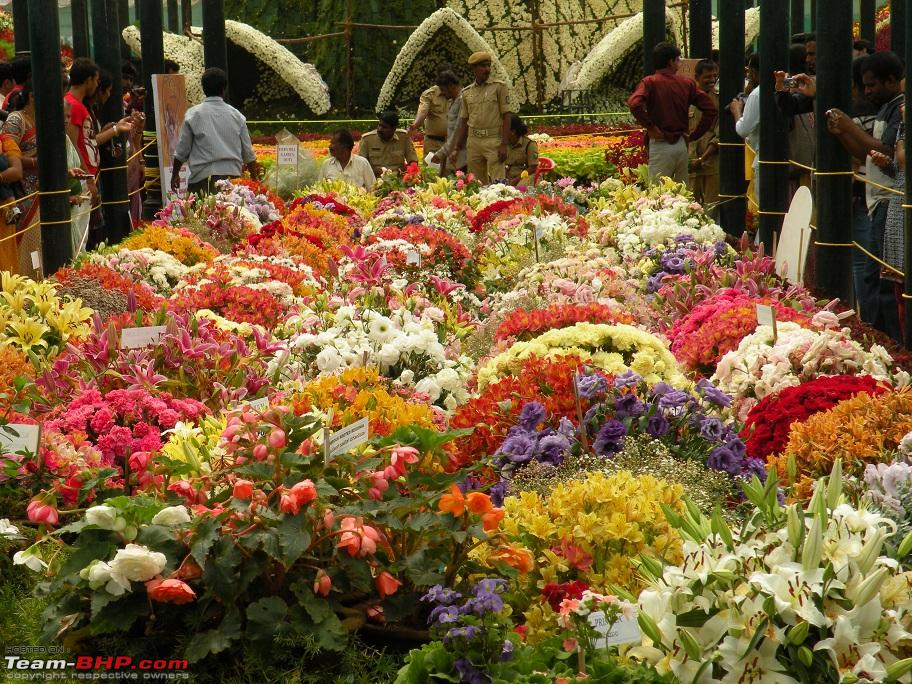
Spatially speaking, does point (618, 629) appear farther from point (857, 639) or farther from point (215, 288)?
point (215, 288)

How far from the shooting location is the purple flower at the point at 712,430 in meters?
4.22

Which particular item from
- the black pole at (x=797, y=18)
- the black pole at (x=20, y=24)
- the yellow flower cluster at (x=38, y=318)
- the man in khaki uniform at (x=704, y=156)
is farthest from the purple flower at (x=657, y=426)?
the black pole at (x=797, y=18)

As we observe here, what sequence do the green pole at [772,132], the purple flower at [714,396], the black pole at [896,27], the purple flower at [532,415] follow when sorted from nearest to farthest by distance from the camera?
the purple flower at [532,415], the purple flower at [714,396], the green pole at [772,132], the black pole at [896,27]

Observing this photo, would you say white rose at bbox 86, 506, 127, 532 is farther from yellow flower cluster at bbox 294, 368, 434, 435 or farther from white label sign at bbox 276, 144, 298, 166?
white label sign at bbox 276, 144, 298, 166

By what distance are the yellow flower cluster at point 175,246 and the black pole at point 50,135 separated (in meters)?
0.67

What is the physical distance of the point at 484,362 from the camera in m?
5.49

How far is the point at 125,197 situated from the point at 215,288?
6.07 meters

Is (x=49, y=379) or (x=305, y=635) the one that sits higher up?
(x=49, y=379)

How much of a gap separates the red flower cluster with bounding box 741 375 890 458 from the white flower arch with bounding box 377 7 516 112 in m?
22.3

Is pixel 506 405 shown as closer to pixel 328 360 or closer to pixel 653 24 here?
pixel 328 360

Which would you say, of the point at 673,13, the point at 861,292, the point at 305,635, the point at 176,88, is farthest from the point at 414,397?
the point at 673,13

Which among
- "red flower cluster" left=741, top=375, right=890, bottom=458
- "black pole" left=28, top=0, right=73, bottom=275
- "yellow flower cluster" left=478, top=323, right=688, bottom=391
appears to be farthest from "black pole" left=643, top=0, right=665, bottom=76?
"red flower cluster" left=741, top=375, right=890, bottom=458

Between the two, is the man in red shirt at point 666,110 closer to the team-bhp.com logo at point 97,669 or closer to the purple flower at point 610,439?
the purple flower at point 610,439

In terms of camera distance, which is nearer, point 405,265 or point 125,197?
point 405,265
